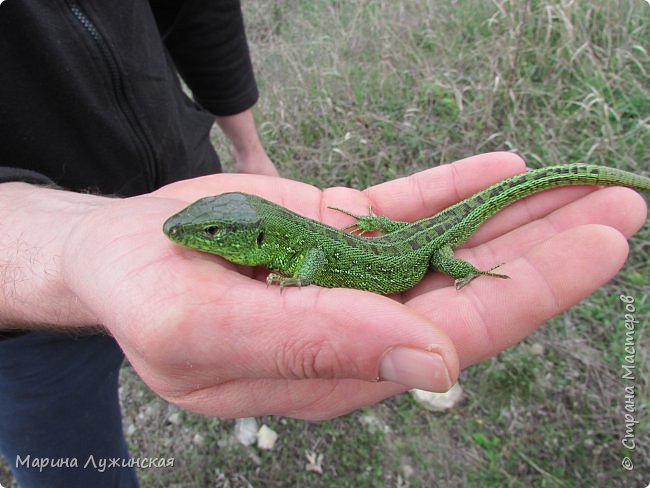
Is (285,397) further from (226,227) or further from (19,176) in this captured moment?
(19,176)

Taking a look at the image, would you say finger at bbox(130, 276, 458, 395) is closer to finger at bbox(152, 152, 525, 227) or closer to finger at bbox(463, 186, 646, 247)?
finger at bbox(152, 152, 525, 227)

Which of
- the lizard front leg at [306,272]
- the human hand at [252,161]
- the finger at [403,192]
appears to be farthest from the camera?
the human hand at [252,161]

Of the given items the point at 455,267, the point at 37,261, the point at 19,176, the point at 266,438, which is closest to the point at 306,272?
the point at 455,267

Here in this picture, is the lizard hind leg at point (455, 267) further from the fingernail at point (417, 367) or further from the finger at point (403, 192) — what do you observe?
the fingernail at point (417, 367)

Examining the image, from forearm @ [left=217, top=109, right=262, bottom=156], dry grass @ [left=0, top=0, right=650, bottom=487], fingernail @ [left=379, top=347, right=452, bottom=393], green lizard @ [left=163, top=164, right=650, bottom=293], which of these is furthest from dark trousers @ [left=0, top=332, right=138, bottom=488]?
forearm @ [left=217, top=109, right=262, bottom=156]

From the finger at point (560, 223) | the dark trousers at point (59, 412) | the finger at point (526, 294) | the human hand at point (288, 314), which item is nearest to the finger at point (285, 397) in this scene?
the human hand at point (288, 314)

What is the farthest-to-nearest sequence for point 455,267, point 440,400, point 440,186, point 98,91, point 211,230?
point 440,400 → point 440,186 → point 455,267 → point 98,91 → point 211,230

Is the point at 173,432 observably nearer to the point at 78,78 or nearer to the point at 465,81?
the point at 78,78
